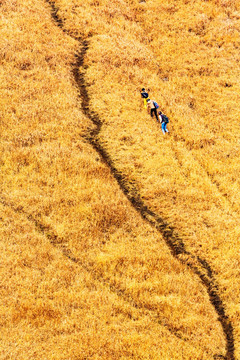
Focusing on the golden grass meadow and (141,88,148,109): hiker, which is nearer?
the golden grass meadow

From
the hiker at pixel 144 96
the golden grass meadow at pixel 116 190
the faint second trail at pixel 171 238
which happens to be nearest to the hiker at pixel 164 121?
the golden grass meadow at pixel 116 190

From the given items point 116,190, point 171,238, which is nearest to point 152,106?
point 116,190

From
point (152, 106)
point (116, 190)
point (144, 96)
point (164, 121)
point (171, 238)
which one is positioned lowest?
point (116, 190)

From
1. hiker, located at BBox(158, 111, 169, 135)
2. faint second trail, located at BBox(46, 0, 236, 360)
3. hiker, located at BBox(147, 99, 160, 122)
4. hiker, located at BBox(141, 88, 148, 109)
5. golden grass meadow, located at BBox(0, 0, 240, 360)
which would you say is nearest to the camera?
golden grass meadow, located at BBox(0, 0, 240, 360)

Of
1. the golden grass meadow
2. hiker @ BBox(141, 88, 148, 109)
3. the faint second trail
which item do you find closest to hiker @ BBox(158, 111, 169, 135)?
the golden grass meadow

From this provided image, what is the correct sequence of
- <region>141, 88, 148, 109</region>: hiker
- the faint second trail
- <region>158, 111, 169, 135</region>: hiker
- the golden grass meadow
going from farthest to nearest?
1. <region>141, 88, 148, 109</region>: hiker
2. <region>158, 111, 169, 135</region>: hiker
3. the faint second trail
4. the golden grass meadow

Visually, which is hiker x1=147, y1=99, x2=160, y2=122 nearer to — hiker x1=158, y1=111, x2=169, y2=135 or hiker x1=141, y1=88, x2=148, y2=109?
hiker x1=141, y1=88, x2=148, y2=109

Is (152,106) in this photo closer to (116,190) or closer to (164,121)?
(164,121)

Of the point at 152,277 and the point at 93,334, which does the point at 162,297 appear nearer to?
the point at 152,277
